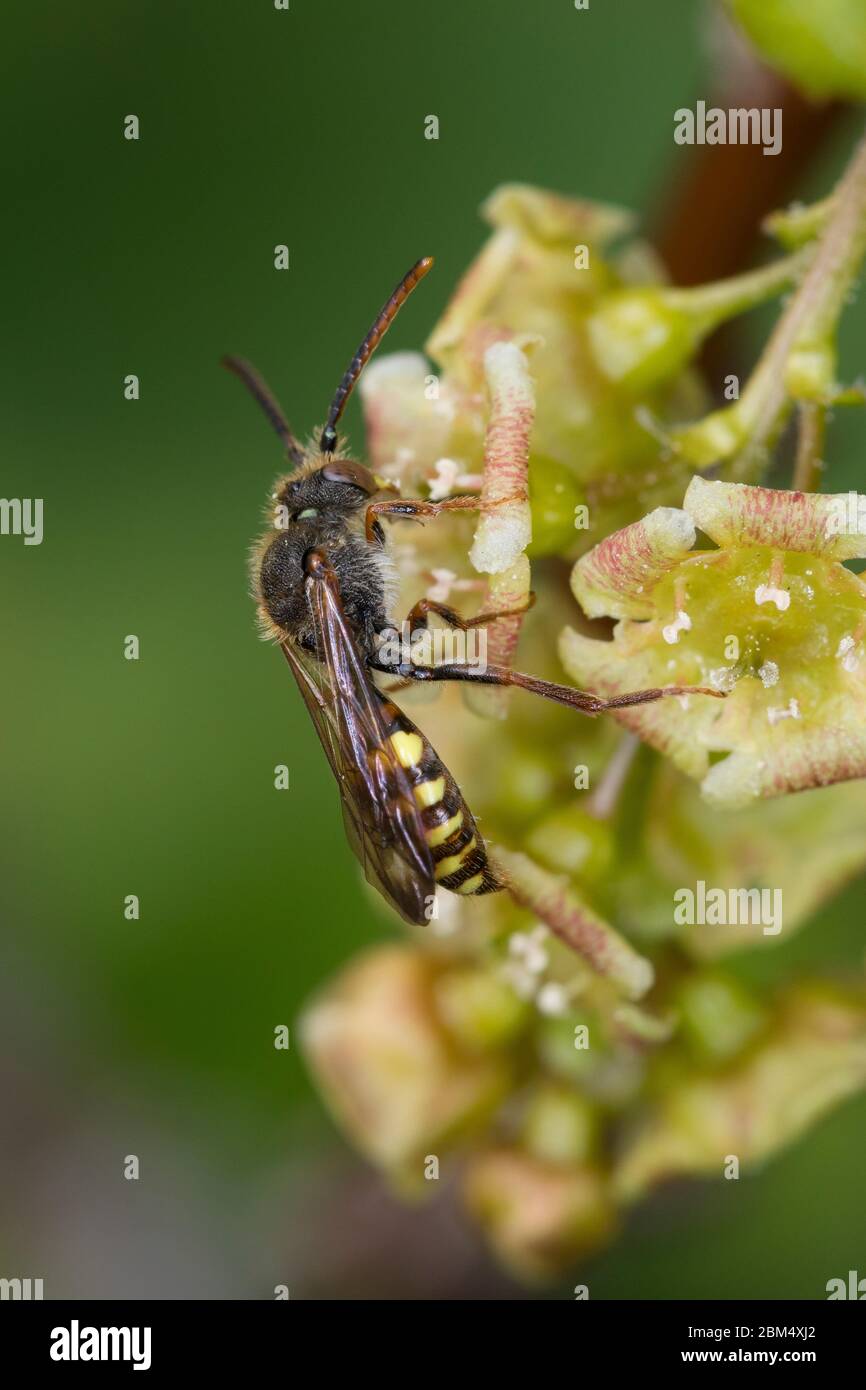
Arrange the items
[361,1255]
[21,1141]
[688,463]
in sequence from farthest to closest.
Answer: [21,1141] < [361,1255] < [688,463]

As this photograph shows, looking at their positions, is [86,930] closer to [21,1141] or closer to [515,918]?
[21,1141]

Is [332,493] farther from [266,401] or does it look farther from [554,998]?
[554,998]

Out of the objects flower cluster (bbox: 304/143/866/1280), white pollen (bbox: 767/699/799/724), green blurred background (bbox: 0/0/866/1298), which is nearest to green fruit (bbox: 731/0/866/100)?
flower cluster (bbox: 304/143/866/1280)

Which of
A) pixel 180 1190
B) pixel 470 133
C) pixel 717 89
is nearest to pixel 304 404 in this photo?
pixel 470 133

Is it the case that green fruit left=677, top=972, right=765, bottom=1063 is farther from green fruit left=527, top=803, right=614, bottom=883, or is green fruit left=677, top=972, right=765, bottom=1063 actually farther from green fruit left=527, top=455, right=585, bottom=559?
green fruit left=527, top=455, right=585, bottom=559

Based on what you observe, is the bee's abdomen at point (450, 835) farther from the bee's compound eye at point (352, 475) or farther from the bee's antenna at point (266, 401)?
→ the bee's antenna at point (266, 401)

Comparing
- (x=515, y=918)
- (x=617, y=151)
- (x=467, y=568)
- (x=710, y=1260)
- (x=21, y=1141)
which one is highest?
(x=617, y=151)

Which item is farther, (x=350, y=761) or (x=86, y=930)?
(x=86, y=930)

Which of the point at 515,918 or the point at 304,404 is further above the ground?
the point at 304,404
